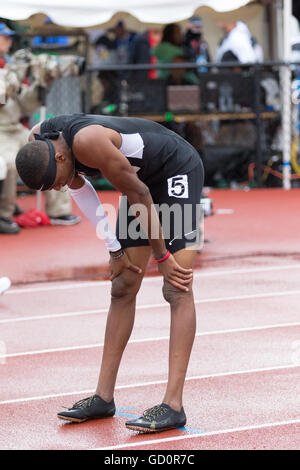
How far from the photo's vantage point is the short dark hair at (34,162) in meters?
4.46

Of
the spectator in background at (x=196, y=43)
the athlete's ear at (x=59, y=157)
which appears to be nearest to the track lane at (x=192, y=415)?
the athlete's ear at (x=59, y=157)

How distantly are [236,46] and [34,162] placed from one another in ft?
39.7

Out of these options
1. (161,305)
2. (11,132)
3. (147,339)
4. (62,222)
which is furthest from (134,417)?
(62,222)

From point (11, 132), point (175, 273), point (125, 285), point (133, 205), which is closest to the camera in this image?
point (133, 205)

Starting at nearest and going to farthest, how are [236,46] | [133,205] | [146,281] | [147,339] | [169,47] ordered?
[133,205], [147,339], [146,281], [236,46], [169,47]

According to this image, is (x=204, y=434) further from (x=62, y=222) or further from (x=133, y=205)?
(x=62, y=222)

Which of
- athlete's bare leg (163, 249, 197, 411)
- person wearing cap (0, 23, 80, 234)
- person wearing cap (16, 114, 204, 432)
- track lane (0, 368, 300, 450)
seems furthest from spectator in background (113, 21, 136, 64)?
athlete's bare leg (163, 249, 197, 411)

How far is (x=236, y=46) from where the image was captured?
1603 centimetres

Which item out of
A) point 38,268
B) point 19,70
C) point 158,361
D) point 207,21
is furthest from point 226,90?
point 158,361

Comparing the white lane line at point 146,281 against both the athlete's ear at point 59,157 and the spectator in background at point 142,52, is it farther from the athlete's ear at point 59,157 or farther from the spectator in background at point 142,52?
the spectator in background at point 142,52

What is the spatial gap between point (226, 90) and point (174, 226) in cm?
1119

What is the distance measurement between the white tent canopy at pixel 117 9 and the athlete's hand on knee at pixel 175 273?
10406 mm

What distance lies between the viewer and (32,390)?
551 centimetres

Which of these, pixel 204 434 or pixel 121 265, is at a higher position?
pixel 121 265
